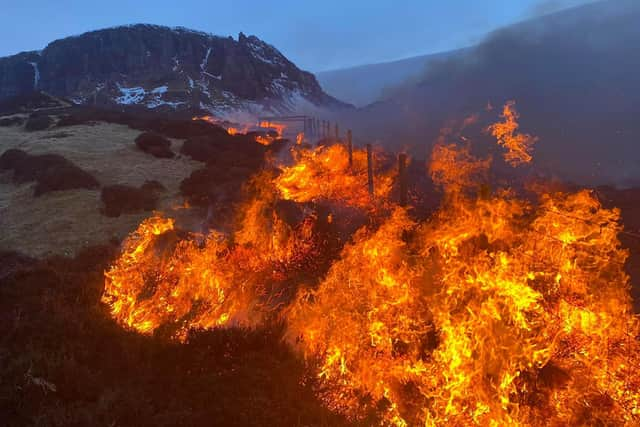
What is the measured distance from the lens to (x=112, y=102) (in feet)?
253

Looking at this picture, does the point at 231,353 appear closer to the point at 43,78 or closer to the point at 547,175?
the point at 547,175

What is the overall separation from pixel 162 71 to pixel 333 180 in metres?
102

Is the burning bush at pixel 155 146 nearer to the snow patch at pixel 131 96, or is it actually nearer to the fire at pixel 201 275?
the fire at pixel 201 275

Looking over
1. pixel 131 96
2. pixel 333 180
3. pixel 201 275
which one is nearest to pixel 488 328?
pixel 201 275

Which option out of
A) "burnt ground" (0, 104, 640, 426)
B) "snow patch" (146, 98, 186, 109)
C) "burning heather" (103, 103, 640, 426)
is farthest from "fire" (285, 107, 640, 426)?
"snow patch" (146, 98, 186, 109)

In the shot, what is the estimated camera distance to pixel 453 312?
276 inches

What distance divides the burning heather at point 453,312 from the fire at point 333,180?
651 cm

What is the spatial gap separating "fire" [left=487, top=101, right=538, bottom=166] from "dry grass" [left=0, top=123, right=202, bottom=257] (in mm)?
24883

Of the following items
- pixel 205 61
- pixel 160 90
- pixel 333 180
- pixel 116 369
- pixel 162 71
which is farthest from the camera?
pixel 205 61

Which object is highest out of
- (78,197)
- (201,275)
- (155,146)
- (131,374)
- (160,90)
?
(160,90)

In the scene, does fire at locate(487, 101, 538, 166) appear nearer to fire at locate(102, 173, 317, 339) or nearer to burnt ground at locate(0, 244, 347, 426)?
fire at locate(102, 173, 317, 339)

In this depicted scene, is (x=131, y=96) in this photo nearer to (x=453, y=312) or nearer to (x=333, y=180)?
(x=333, y=180)

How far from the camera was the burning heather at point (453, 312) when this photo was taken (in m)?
6.31

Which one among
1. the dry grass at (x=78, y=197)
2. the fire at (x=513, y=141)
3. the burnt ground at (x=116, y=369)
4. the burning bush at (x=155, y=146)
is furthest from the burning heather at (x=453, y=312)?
the fire at (x=513, y=141)
